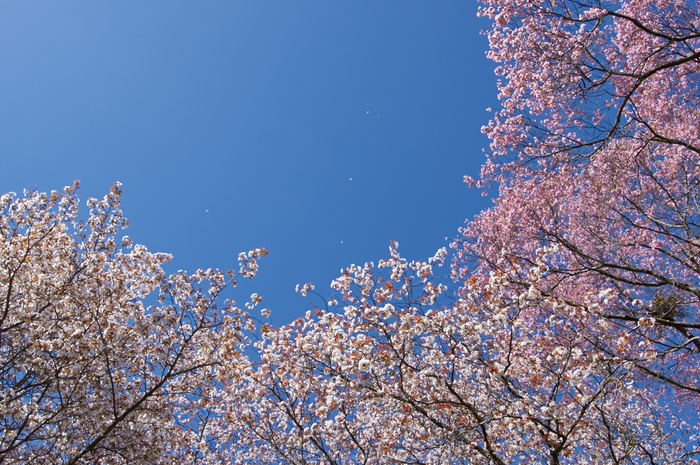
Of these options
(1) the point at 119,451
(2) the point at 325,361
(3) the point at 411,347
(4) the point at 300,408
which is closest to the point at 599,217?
(3) the point at 411,347

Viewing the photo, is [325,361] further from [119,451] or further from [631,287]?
[631,287]

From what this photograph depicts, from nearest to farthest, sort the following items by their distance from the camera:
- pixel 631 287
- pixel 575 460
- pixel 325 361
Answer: pixel 325 361 → pixel 575 460 → pixel 631 287

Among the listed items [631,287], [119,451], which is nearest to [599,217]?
[631,287]

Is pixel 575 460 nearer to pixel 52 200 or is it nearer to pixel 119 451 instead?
pixel 119 451

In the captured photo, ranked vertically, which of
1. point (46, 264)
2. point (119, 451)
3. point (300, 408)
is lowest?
point (119, 451)

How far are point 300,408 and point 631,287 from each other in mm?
8934

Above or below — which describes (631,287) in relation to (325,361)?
above

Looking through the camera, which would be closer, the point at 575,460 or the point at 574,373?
the point at 574,373

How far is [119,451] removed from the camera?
22.7ft

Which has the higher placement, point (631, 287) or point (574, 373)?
point (631, 287)

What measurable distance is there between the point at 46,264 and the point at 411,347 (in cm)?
651

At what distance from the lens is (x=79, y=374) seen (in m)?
6.53

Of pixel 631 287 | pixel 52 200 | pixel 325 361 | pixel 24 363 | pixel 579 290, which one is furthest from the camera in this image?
pixel 579 290

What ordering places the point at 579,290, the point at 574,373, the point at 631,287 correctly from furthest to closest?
the point at 579,290 → the point at 631,287 → the point at 574,373
